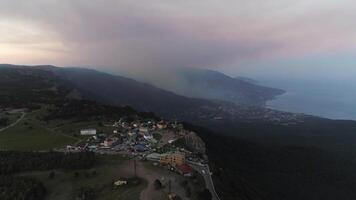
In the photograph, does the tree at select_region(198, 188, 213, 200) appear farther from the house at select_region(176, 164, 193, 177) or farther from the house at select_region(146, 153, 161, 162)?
the house at select_region(146, 153, 161, 162)

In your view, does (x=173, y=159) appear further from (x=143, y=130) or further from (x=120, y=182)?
(x=143, y=130)

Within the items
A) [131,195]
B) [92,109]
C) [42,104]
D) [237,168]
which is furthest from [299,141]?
[131,195]

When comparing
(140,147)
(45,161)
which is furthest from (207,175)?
(45,161)

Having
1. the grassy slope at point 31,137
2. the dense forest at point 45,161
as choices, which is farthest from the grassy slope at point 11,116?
the dense forest at point 45,161

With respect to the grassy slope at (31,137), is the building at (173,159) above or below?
above

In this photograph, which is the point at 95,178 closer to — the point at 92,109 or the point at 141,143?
the point at 141,143

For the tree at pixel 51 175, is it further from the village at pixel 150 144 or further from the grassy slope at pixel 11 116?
the grassy slope at pixel 11 116
